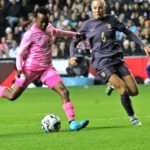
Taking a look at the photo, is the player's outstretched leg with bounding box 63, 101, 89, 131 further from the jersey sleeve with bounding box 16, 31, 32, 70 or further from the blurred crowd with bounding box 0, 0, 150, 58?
the blurred crowd with bounding box 0, 0, 150, 58

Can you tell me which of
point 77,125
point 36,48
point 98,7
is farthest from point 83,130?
point 98,7

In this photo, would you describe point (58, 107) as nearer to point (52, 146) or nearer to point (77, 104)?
point (77, 104)

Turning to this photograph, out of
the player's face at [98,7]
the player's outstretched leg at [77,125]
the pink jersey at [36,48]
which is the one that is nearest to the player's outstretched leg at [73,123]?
the player's outstretched leg at [77,125]

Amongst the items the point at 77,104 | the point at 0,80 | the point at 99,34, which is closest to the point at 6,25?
the point at 0,80

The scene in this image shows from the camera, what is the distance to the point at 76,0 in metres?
34.6

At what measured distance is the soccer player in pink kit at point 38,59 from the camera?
13.3 metres

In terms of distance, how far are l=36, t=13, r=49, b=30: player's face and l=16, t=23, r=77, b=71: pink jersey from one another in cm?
11

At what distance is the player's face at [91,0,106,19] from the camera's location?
45.0 feet

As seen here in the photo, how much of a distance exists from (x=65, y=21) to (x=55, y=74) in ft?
64.2

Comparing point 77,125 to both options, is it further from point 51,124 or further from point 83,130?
point 51,124

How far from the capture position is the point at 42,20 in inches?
524

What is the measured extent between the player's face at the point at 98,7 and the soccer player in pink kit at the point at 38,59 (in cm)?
84

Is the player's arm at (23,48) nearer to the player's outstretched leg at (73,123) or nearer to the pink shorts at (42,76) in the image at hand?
the pink shorts at (42,76)

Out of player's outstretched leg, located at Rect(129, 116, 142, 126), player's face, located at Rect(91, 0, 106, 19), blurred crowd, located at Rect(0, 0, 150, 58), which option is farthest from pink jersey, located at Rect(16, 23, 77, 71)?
blurred crowd, located at Rect(0, 0, 150, 58)
